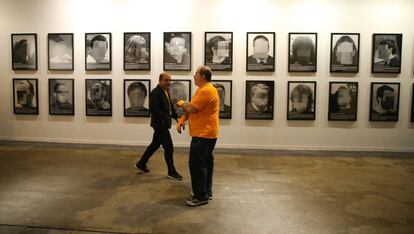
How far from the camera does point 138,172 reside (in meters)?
6.43

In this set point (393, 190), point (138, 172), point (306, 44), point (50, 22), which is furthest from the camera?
point (50, 22)

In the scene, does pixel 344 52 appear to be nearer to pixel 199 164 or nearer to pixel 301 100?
pixel 301 100

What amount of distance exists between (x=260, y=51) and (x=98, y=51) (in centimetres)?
386

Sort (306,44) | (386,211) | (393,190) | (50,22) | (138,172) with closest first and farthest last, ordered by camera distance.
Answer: (386,211) → (393,190) → (138,172) → (306,44) → (50,22)

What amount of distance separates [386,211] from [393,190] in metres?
1.04

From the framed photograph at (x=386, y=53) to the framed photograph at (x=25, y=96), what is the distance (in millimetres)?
8164

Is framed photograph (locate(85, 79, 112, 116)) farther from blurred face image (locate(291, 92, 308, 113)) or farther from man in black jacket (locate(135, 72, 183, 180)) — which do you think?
blurred face image (locate(291, 92, 308, 113))

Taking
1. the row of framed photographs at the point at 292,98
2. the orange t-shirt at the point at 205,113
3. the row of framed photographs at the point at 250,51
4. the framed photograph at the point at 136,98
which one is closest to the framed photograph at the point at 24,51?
the row of framed photographs at the point at 250,51

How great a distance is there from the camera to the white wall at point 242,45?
828 centimetres

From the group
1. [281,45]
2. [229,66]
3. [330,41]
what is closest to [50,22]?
[229,66]

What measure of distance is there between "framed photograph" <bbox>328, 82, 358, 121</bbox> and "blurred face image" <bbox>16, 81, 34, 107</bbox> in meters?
7.33

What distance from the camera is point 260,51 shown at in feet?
27.4

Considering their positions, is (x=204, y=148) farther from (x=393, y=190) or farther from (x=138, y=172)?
(x=393, y=190)

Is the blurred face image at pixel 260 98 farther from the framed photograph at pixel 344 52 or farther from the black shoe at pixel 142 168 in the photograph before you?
the black shoe at pixel 142 168
